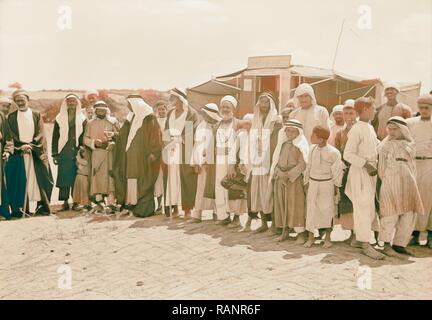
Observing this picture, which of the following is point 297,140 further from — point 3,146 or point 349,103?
point 3,146

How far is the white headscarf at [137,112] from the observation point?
6.89 meters

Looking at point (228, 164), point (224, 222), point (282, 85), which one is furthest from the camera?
point (282, 85)

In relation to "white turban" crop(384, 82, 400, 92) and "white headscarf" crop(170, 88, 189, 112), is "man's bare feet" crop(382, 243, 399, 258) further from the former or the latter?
"white headscarf" crop(170, 88, 189, 112)

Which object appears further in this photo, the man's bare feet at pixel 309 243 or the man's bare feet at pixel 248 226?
the man's bare feet at pixel 248 226

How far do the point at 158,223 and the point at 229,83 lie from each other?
6.38ft

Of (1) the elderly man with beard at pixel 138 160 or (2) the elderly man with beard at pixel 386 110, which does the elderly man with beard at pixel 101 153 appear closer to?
(1) the elderly man with beard at pixel 138 160

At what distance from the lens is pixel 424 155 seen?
5.64 metres

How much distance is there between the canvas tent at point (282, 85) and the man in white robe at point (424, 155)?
361 mm

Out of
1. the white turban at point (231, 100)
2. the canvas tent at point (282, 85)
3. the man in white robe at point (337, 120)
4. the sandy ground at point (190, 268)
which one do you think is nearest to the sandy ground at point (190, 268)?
the sandy ground at point (190, 268)

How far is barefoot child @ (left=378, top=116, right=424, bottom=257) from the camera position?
541 centimetres

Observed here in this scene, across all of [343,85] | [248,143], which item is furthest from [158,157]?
[343,85]

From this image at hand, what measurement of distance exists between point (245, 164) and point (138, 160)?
1.51 m

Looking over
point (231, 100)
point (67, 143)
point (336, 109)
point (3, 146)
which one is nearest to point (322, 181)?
point (336, 109)

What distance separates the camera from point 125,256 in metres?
5.71
